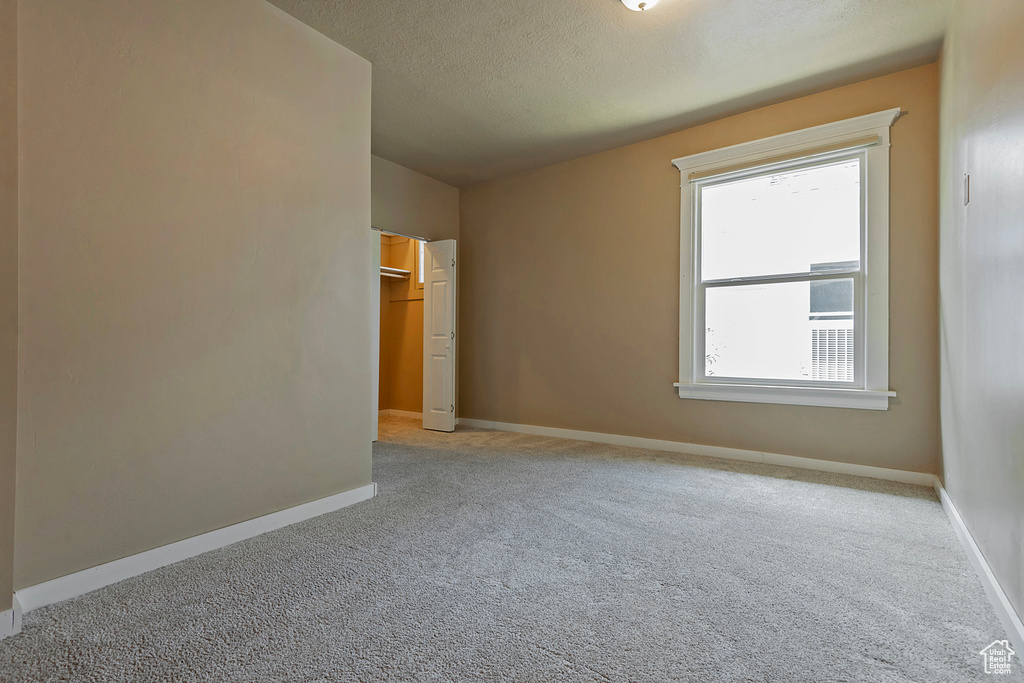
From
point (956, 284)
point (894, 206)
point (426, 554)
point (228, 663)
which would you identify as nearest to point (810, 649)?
point (426, 554)

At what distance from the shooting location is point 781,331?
154 inches

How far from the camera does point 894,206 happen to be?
3.44 metres

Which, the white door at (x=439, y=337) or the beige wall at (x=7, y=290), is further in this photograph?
the white door at (x=439, y=337)

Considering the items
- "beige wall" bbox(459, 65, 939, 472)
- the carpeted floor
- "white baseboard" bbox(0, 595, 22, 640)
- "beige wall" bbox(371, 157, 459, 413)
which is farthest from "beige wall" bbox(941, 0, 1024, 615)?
"beige wall" bbox(371, 157, 459, 413)

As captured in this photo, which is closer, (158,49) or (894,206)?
(158,49)

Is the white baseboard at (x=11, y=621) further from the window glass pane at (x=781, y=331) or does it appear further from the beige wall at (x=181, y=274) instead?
the window glass pane at (x=781, y=331)

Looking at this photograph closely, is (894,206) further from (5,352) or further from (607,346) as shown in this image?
(5,352)

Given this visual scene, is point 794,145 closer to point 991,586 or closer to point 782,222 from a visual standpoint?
point 782,222

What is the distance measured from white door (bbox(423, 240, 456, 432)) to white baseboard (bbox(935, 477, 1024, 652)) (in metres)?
4.11

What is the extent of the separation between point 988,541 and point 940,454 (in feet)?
5.23

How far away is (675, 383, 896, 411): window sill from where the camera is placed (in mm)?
3494

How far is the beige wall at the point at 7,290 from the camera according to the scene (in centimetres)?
161

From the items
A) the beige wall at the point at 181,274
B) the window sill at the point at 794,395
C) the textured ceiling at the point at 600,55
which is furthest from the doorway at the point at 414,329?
the window sill at the point at 794,395

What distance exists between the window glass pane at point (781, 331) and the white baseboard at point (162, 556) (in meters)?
3.13
